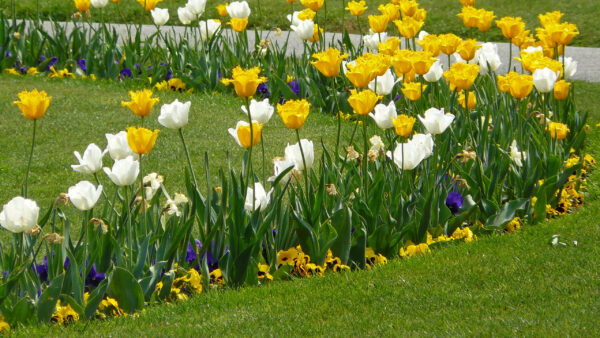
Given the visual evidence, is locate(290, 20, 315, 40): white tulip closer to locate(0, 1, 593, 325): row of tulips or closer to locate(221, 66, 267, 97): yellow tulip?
locate(0, 1, 593, 325): row of tulips

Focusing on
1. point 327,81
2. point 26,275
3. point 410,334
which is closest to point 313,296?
point 410,334

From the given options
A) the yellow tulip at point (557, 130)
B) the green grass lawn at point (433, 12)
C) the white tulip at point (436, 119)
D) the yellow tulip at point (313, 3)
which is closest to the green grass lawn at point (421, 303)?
the white tulip at point (436, 119)

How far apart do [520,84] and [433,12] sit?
26.1ft

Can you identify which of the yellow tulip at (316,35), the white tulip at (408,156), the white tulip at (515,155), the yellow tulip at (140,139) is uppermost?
the yellow tulip at (140,139)

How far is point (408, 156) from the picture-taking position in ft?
13.3

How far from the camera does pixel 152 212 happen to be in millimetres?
3883

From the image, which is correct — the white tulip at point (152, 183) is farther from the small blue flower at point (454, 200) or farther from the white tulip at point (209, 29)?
the white tulip at point (209, 29)

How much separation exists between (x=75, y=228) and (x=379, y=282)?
1.88 m

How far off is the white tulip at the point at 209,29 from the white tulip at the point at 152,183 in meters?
3.85

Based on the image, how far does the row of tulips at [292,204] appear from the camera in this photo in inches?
137

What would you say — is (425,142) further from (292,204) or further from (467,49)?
(467,49)

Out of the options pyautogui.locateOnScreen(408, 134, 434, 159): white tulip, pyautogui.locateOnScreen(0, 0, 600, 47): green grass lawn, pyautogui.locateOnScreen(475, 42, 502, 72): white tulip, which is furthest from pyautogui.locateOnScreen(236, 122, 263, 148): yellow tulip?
pyautogui.locateOnScreen(0, 0, 600, 47): green grass lawn

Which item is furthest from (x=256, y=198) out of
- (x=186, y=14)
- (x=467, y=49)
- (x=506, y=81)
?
(x=186, y=14)

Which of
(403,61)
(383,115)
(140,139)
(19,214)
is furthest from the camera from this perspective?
(403,61)
